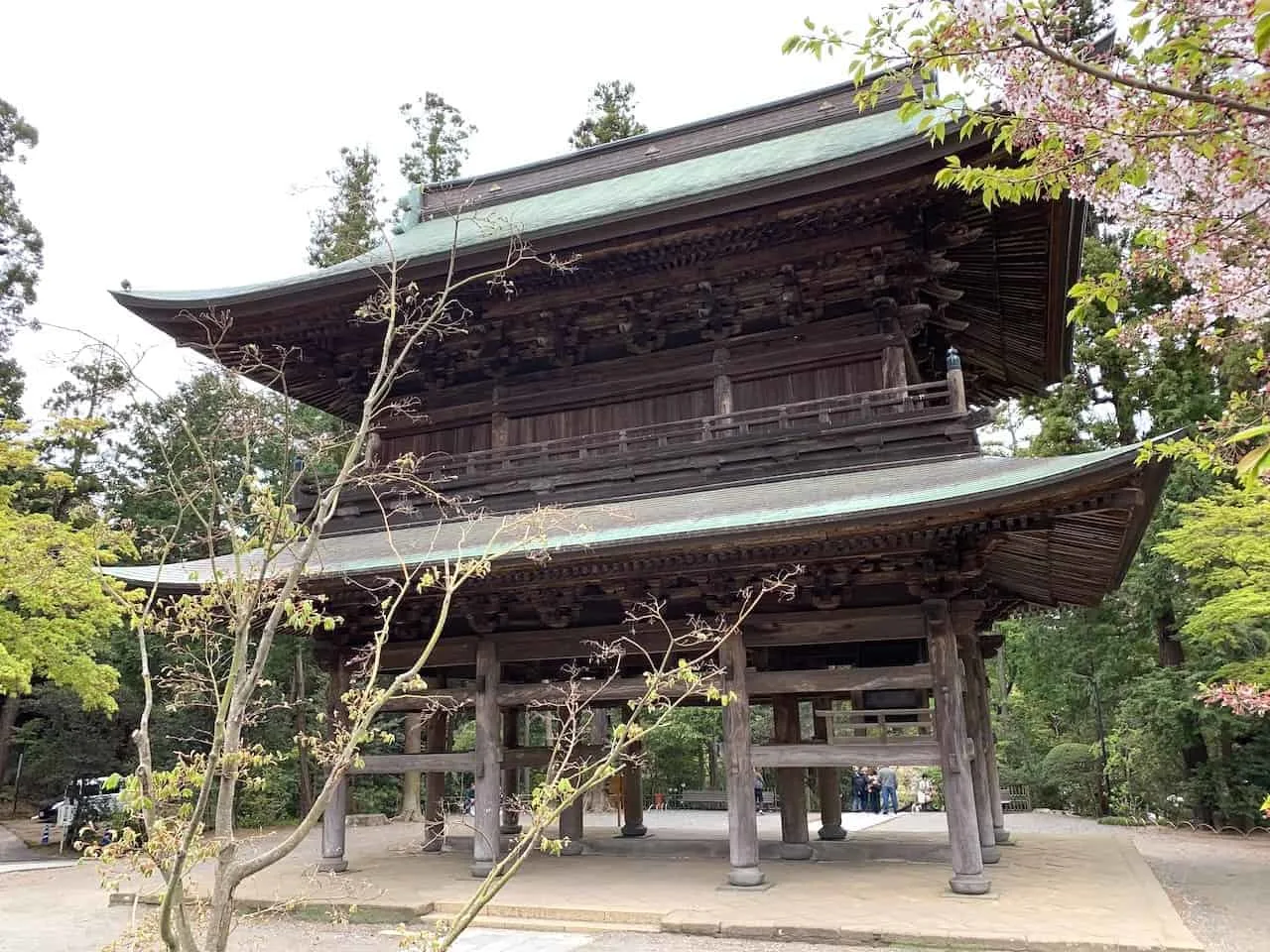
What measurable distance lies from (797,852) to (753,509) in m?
5.43

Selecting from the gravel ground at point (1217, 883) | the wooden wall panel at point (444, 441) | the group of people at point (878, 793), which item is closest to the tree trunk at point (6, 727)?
the wooden wall panel at point (444, 441)

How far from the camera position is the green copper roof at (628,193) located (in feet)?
30.9

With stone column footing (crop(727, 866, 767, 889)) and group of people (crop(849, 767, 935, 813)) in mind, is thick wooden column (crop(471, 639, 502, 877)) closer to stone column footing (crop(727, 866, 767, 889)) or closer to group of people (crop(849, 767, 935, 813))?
stone column footing (crop(727, 866, 767, 889))

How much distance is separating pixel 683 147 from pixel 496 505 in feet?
25.2

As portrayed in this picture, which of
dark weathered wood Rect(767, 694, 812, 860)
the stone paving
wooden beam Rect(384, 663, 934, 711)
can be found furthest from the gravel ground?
dark weathered wood Rect(767, 694, 812, 860)

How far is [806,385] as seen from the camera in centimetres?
1070

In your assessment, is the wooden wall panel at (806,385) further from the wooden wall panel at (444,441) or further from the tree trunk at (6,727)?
the tree trunk at (6,727)

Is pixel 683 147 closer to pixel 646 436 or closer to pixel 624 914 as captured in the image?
pixel 646 436

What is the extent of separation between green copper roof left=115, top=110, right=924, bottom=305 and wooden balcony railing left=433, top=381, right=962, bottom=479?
97.6 inches

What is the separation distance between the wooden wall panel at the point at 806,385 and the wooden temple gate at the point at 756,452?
0.03 meters

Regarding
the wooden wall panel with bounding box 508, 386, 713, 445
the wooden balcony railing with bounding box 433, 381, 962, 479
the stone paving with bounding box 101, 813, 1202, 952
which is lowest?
the stone paving with bounding box 101, 813, 1202, 952

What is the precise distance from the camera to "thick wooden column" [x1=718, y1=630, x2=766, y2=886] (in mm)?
8914

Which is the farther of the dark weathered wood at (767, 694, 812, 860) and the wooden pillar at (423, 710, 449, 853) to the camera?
the wooden pillar at (423, 710, 449, 853)

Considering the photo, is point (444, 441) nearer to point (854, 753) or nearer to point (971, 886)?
point (854, 753)
